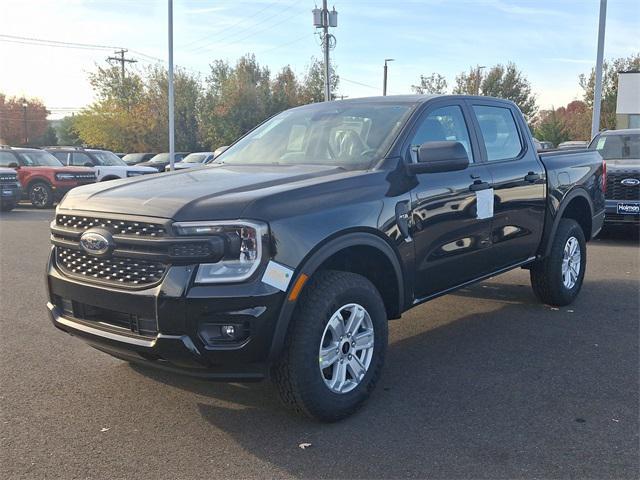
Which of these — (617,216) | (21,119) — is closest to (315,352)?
(617,216)

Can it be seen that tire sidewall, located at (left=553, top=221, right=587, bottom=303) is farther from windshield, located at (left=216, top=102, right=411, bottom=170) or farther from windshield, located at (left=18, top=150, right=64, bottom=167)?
windshield, located at (left=18, top=150, right=64, bottom=167)

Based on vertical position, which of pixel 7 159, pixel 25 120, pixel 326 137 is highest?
pixel 25 120

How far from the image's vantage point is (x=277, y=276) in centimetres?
317

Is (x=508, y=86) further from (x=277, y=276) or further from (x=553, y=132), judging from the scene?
(x=277, y=276)

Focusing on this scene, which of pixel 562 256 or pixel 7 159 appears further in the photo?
pixel 7 159

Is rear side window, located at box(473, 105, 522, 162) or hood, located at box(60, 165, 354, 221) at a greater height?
rear side window, located at box(473, 105, 522, 162)

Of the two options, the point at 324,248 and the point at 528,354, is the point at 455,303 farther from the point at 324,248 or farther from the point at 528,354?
the point at 324,248

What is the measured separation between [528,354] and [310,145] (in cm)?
230

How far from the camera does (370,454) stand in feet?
10.5

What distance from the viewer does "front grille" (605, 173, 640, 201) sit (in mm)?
9867

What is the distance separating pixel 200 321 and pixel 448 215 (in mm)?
2047

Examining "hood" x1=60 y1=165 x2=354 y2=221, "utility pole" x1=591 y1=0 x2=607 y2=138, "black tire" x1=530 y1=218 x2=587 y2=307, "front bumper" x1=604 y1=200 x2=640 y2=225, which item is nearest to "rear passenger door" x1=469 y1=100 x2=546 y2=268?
"black tire" x1=530 y1=218 x2=587 y2=307

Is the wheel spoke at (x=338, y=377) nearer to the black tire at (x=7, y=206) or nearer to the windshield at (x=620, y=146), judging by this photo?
the windshield at (x=620, y=146)

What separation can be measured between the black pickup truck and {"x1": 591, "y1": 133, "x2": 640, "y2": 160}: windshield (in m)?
6.94
